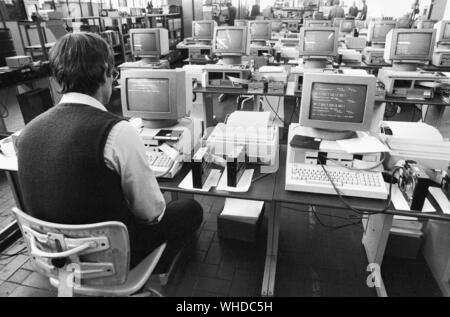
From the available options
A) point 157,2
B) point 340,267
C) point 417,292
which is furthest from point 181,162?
point 157,2

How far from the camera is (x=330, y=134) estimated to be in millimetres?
1658

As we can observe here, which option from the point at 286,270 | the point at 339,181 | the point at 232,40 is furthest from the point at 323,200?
the point at 232,40

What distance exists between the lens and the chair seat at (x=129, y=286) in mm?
1137

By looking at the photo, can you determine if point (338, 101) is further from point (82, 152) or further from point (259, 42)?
point (259, 42)

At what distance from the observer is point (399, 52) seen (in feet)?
10.2

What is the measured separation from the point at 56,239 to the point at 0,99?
4.44 m

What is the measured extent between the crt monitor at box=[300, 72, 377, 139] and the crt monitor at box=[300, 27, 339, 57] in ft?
6.54

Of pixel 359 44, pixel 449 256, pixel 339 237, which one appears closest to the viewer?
pixel 449 256

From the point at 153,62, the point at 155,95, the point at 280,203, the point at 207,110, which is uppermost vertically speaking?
the point at 155,95

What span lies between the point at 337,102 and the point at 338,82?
100 mm

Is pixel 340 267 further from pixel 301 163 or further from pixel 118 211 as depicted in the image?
pixel 118 211

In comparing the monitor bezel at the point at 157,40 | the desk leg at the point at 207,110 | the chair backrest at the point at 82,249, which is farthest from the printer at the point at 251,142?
the monitor bezel at the point at 157,40

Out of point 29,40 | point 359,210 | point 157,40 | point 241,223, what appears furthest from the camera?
point 29,40

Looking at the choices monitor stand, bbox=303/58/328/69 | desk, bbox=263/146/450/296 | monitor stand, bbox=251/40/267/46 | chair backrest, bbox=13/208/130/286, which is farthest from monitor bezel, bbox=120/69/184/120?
monitor stand, bbox=251/40/267/46
